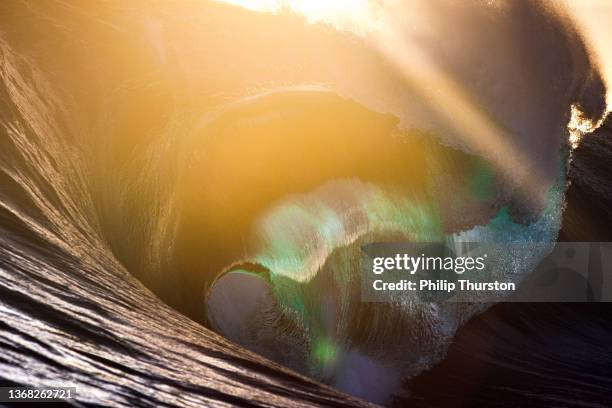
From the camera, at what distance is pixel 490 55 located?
819 cm

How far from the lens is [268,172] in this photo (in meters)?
6.85

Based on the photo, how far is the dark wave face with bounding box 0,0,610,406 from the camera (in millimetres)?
3484

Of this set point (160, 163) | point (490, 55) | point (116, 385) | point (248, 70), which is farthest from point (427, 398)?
point (490, 55)

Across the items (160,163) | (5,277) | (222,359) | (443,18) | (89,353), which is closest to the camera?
(89,353)

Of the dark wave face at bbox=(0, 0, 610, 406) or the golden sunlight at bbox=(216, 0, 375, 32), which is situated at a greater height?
the golden sunlight at bbox=(216, 0, 375, 32)

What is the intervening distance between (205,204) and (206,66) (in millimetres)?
1276

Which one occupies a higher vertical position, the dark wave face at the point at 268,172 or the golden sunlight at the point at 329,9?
the golden sunlight at the point at 329,9

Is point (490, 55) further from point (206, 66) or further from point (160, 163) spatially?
point (160, 163)

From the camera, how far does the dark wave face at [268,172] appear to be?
3484 millimetres

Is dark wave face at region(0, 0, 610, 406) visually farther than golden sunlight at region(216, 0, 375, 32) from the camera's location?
No

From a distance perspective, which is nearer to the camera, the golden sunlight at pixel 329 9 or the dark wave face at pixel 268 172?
the dark wave face at pixel 268 172

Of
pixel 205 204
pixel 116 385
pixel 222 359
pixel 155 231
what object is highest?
pixel 205 204

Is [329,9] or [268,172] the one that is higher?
[329,9]

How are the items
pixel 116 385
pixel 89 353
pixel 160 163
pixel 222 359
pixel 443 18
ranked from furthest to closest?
pixel 443 18 → pixel 160 163 → pixel 222 359 → pixel 89 353 → pixel 116 385
